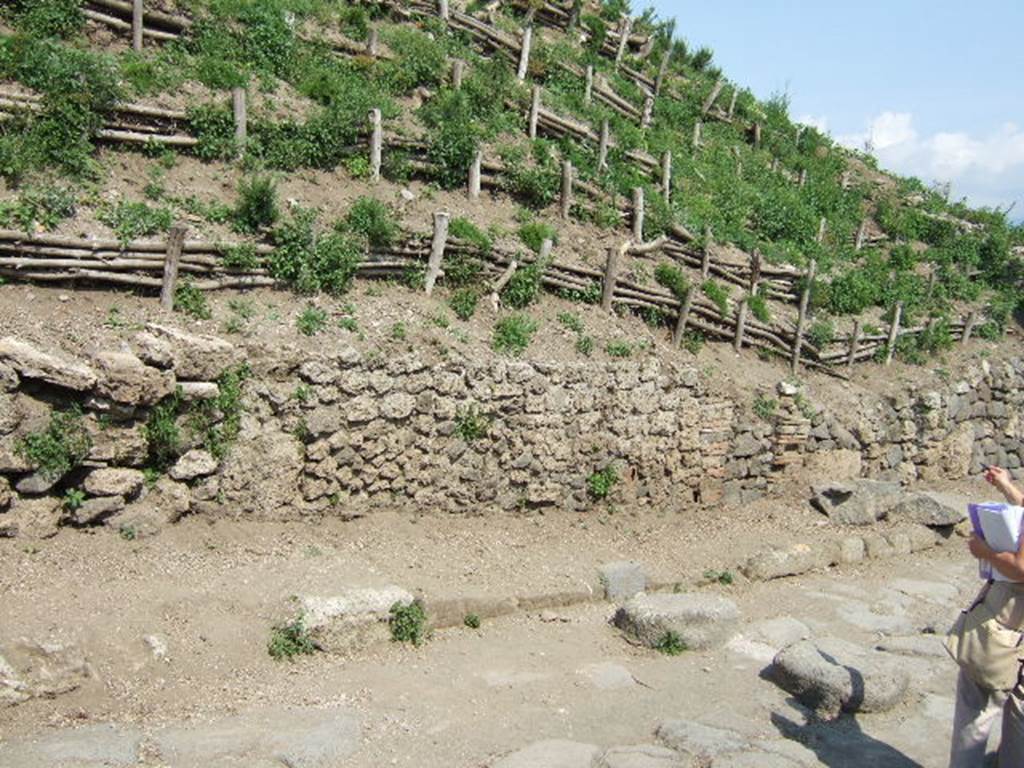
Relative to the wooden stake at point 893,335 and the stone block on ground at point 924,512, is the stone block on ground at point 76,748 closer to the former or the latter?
the stone block on ground at point 924,512

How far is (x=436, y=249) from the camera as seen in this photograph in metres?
10.1

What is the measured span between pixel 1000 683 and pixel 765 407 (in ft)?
23.9

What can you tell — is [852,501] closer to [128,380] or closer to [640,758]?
[640,758]

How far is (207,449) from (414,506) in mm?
2162

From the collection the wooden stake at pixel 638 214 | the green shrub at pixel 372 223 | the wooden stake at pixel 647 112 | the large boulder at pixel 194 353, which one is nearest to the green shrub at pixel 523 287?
Result: the green shrub at pixel 372 223

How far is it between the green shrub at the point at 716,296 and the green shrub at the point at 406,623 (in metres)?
7.08

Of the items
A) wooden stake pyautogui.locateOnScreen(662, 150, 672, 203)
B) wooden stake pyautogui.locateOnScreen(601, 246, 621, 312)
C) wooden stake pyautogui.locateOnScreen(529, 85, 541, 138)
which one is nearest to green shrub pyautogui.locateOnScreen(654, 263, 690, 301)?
wooden stake pyautogui.locateOnScreen(601, 246, 621, 312)

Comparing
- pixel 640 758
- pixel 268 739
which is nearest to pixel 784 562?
pixel 640 758

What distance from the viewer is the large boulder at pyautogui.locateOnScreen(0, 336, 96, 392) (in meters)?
6.82

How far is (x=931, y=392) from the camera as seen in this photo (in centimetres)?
1436

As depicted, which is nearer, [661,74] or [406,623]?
[406,623]

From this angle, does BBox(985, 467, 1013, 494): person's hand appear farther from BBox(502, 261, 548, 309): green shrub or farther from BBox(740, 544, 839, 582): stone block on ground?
BBox(502, 261, 548, 309): green shrub

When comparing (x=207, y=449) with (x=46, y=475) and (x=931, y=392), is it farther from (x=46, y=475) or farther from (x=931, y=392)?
(x=931, y=392)

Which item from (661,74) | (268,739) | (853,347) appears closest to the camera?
(268,739)
